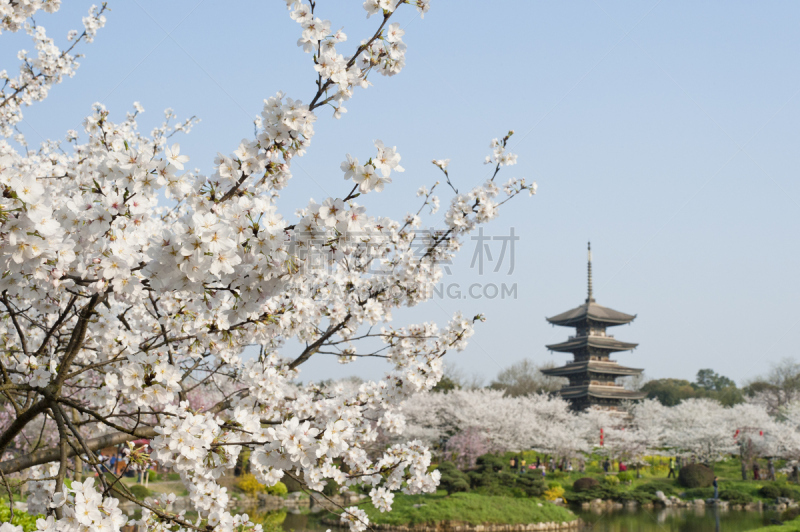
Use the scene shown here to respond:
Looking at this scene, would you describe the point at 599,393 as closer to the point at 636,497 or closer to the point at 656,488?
the point at 656,488

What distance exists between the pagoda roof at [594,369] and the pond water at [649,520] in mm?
16582

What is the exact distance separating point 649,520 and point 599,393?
18977 millimetres

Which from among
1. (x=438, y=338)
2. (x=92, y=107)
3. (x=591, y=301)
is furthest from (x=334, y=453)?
(x=591, y=301)

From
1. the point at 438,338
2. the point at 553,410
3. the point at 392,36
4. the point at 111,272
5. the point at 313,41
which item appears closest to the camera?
the point at 111,272

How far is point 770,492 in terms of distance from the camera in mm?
23750

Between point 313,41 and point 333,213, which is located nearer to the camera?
point 333,213

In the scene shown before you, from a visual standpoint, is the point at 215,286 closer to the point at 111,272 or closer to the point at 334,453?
the point at 111,272

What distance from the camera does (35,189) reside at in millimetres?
1718

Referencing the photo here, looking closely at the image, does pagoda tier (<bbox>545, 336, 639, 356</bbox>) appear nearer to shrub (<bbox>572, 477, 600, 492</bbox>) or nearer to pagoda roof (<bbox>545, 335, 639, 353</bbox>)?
pagoda roof (<bbox>545, 335, 639, 353</bbox>)

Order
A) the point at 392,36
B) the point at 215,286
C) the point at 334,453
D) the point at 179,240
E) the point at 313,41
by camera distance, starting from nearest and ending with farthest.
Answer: the point at 179,240 → the point at 334,453 → the point at 215,286 → the point at 313,41 → the point at 392,36

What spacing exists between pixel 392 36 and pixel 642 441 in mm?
32464

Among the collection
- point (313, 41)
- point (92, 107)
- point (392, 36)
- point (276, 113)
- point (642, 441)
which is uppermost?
point (92, 107)

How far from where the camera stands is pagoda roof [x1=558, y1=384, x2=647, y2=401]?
3791 cm

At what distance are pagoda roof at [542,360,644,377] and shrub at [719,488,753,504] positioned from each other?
1516 cm
